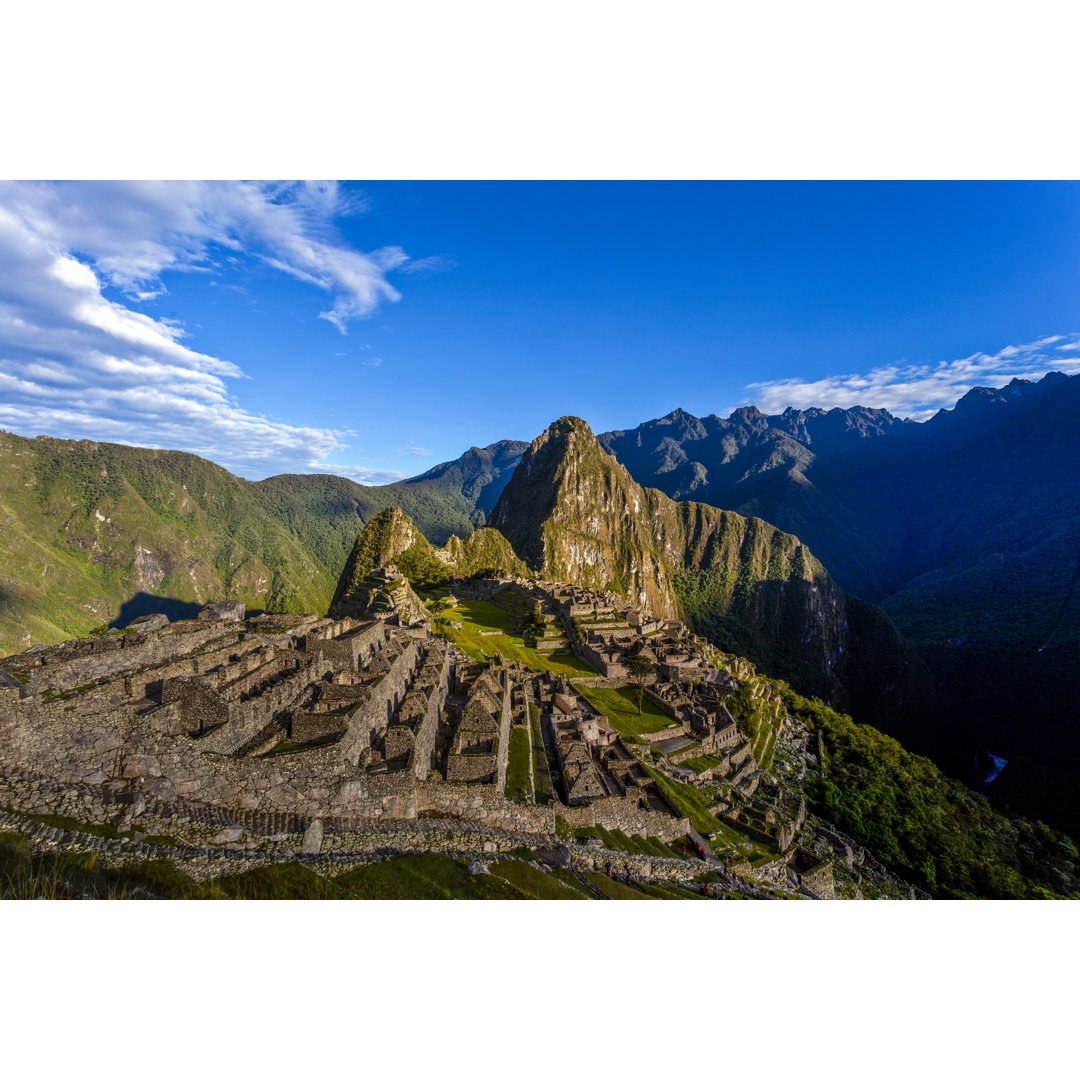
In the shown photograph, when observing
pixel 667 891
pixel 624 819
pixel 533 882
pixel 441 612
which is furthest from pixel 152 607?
pixel 667 891

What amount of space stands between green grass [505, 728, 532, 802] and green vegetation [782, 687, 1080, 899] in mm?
34211

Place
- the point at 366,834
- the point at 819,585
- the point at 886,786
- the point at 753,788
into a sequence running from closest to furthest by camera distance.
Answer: the point at 366,834
the point at 753,788
the point at 886,786
the point at 819,585

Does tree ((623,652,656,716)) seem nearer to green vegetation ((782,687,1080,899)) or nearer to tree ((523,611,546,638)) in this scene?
tree ((523,611,546,638))

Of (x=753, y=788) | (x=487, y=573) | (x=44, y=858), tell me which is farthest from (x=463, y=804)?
(x=487, y=573)

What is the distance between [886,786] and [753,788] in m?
25.2

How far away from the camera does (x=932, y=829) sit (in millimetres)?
42594

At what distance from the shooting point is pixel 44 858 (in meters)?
9.22

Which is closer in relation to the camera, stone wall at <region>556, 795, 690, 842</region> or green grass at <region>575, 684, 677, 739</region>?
stone wall at <region>556, 795, 690, 842</region>

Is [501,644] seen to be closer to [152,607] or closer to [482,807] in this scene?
[482,807]

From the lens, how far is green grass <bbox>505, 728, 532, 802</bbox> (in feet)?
62.1

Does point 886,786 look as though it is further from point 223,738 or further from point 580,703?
point 223,738

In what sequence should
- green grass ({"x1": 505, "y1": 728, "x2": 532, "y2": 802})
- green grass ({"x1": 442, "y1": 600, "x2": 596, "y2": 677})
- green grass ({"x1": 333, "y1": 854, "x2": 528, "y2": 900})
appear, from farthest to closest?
green grass ({"x1": 442, "y1": 600, "x2": 596, "y2": 677}), green grass ({"x1": 505, "y1": 728, "x2": 532, "y2": 802}), green grass ({"x1": 333, "y1": 854, "x2": 528, "y2": 900})

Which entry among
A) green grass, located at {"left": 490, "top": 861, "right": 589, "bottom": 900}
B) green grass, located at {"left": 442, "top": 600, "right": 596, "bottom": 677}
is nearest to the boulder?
green grass, located at {"left": 442, "top": 600, "right": 596, "bottom": 677}

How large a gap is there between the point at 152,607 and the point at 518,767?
187721mm
